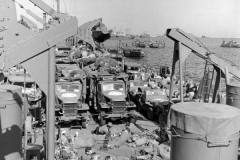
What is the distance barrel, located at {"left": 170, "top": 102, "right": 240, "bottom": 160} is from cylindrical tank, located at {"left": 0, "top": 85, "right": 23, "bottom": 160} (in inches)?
159

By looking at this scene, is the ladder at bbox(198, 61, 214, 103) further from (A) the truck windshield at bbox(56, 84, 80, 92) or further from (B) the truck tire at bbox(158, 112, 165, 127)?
(A) the truck windshield at bbox(56, 84, 80, 92)

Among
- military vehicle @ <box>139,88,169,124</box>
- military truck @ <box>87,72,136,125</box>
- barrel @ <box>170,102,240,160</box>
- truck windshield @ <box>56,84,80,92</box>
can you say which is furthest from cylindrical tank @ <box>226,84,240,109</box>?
truck windshield @ <box>56,84,80,92</box>

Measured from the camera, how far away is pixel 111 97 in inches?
766

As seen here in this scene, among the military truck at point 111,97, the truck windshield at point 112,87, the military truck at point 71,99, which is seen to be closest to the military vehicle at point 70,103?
the military truck at point 71,99

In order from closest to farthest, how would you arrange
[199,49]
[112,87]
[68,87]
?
[199,49] → [68,87] → [112,87]

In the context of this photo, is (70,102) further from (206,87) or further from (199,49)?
(199,49)

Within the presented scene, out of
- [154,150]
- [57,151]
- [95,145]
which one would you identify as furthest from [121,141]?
[57,151]

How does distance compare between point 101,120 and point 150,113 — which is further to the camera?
point 150,113

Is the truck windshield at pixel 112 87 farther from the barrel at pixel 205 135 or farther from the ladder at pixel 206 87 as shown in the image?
the barrel at pixel 205 135

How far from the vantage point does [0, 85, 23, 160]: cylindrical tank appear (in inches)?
301

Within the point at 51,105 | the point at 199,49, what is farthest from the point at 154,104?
the point at 51,105

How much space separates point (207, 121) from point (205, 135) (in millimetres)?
186

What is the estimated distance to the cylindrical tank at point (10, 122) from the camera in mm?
7645

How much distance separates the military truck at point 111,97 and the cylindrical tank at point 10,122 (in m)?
11.0
